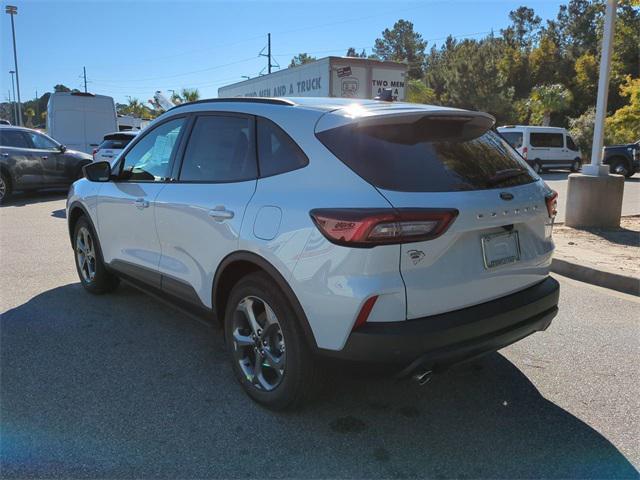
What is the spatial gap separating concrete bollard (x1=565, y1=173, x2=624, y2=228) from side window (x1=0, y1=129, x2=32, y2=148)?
11825 mm

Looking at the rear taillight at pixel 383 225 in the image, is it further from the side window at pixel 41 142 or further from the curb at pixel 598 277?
the side window at pixel 41 142

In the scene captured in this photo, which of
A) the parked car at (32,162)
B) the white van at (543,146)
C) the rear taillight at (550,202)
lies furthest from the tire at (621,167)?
the rear taillight at (550,202)

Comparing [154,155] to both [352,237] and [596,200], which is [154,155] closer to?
[352,237]

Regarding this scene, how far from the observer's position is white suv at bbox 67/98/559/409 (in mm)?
2473

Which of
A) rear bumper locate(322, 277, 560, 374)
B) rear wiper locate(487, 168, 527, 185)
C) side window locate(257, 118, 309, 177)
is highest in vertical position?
side window locate(257, 118, 309, 177)

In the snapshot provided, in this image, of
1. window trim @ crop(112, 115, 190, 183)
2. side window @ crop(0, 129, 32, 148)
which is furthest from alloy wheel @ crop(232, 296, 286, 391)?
side window @ crop(0, 129, 32, 148)

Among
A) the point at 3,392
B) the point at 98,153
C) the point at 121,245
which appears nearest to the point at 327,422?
the point at 3,392

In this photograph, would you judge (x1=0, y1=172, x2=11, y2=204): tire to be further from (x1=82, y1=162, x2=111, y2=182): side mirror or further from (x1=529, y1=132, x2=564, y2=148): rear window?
(x1=529, y1=132, x2=564, y2=148): rear window

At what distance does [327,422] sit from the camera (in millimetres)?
2955

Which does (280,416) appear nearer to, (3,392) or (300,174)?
(300,174)

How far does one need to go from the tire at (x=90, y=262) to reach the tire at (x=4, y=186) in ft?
26.7

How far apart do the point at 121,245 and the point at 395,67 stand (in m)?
11.7

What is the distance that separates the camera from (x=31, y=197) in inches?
531

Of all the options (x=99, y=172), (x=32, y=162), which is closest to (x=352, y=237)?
(x=99, y=172)
